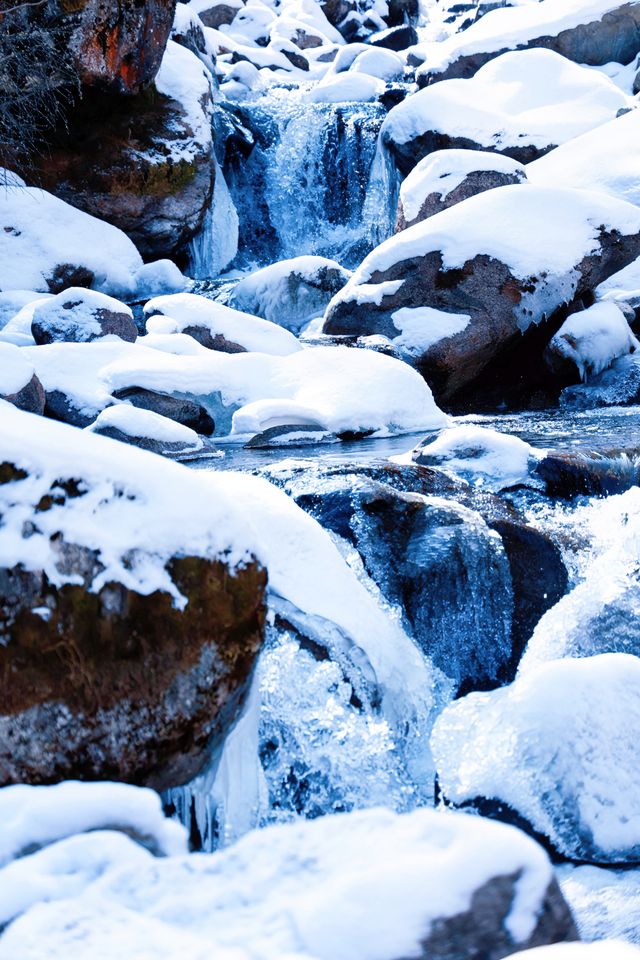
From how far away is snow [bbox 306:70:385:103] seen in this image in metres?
16.3

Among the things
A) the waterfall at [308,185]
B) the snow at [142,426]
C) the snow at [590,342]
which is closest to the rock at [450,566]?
the snow at [142,426]

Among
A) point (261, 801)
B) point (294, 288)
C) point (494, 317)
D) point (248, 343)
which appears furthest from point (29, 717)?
point (294, 288)

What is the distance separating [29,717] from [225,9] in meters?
29.8

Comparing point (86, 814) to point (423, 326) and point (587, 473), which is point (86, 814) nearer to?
point (587, 473)

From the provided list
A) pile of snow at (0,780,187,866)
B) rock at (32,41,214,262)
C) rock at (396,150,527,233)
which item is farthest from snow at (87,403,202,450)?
rock at (32,41,214,262)

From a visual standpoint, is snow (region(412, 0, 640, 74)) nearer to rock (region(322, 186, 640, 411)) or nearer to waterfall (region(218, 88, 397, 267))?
waterfall (region(218, 88, 397, 267))

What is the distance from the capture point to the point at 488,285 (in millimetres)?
7844

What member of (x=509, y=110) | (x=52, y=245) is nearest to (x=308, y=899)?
(x=52, y=245)

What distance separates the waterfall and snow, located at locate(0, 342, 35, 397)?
28.6 feet

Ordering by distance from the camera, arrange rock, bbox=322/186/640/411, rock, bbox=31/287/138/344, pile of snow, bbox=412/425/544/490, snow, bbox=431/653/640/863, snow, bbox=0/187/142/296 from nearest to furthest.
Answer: snow, bbox=431/653/640/863 < pile of snow, bbox=412/425/544/490 < rock, bbox=31/287/138/344 < rock, bbox=322/186/640/411 < snow, bbox=0/187/142/296

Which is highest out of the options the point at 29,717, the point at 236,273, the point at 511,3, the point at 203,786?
the point at 511,3

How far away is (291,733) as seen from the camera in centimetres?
271

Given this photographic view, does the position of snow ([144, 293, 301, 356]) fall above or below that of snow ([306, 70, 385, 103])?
below

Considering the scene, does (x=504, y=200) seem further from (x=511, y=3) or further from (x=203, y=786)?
(x=511, y=3)
